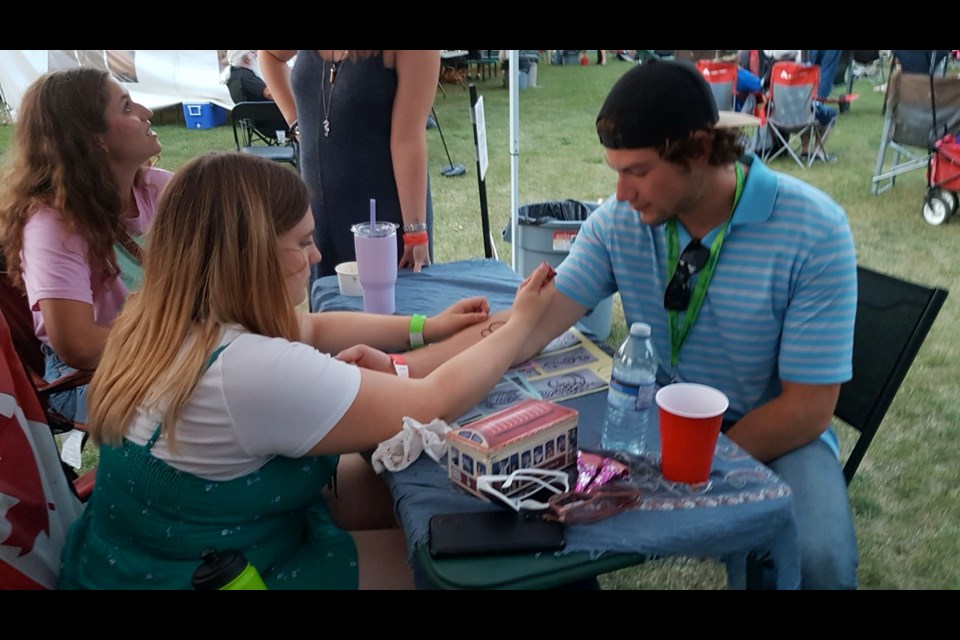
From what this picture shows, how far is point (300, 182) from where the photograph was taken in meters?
1.40

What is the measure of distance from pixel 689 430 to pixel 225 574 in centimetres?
76

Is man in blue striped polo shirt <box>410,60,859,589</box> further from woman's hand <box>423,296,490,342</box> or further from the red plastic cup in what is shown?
the red plastic cup

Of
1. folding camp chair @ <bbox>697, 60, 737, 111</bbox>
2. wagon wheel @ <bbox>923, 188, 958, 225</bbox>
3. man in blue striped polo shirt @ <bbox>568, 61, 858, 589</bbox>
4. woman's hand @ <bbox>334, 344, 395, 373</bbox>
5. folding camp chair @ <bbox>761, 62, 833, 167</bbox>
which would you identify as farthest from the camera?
folding camp chair @ <bbox>697, 60, 737, 111</bbox>

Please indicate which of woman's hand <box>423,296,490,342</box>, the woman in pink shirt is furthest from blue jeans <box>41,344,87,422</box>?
woman's hand <box>423,296,490,342</box>

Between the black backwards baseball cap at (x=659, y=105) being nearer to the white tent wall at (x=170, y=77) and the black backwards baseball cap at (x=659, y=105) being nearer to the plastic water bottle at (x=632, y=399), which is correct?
the plastic water bottle at (x=632, y=399)

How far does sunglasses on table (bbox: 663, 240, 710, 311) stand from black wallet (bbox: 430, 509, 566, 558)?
0.75 meters

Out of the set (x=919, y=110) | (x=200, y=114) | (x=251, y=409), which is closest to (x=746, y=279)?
(x=251, y=409)

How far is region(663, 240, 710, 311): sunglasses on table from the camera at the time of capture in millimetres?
1652

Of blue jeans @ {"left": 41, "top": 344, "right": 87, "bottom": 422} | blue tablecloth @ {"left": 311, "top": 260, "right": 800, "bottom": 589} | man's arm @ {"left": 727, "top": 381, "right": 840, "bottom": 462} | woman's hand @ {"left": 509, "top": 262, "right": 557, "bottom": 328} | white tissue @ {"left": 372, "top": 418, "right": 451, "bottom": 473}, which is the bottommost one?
blue jeans @ {"left": 41, "top": 344, "right": 87, "bottom": 422}

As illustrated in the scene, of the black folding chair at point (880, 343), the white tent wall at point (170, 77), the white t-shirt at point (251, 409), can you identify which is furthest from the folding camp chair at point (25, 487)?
the white tent wall at point (170, 77)

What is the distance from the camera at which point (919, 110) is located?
217 inches

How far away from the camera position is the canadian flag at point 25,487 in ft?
4.21

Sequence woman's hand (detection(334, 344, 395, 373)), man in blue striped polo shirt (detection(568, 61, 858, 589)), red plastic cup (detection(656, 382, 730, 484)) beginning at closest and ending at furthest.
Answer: red plastic cup (detection(656, 382, 730, 484)) < man in blue striped polo shirt (detection(568, 61, 858, 589)) < woman's hand (detection(334, 344, 395, 373))

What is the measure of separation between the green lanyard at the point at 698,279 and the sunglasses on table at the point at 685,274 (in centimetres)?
1
